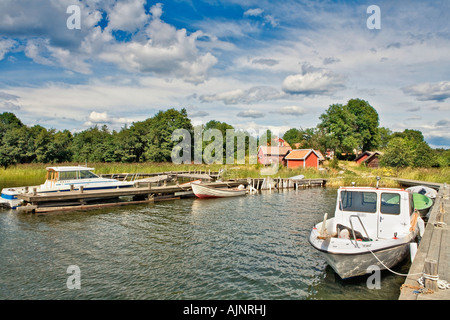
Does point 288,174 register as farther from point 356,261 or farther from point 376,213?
point 356,261

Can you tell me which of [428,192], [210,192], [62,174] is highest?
[62,174]

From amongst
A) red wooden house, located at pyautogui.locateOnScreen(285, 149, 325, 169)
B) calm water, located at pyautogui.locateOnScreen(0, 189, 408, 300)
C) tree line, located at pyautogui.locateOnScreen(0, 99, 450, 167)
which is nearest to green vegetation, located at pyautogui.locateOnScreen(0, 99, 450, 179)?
tree line, located at pyautogui.locateOnScreen(0, 99, 450, 167)

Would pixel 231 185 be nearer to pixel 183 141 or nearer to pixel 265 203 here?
pixel 265 203

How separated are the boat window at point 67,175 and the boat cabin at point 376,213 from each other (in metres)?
19.9

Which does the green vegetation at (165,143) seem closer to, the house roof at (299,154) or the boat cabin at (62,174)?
the house roof at (299,154)

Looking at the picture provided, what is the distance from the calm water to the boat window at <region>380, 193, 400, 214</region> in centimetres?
209

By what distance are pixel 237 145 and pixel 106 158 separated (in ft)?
97.5

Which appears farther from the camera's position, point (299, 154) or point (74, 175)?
point (299, 154)

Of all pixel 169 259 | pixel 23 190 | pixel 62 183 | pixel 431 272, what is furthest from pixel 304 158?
pixel 431 272

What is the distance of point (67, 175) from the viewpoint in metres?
22.5

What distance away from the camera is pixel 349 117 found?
220ft

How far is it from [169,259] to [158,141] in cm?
5055

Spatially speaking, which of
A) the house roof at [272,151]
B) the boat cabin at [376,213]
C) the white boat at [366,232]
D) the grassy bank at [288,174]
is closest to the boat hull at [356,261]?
the white boat at [366,232]
